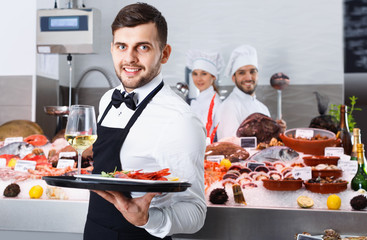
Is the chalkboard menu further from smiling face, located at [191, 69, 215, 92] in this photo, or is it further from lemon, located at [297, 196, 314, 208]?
lemon, located at [297, 196, 314, 208]

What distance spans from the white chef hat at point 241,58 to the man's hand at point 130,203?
349cm

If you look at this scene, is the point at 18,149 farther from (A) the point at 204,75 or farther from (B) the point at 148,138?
(A) the point at 204,75

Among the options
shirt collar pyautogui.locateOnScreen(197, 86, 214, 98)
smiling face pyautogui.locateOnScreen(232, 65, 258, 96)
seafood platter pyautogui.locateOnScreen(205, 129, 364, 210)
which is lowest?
seafood platter pyautogui.locateOnScreen(205, 129, 364, 210)

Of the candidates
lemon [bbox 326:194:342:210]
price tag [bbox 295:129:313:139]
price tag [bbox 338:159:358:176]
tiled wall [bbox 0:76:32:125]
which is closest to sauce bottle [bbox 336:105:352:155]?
price tag [bbox 295:129:313:139]

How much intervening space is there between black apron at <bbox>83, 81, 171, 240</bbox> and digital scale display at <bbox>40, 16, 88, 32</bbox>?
2.83 m

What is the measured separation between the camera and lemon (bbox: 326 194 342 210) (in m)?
1.92

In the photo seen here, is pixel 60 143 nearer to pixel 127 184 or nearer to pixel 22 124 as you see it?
pixel 22 124

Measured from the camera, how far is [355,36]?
183 inches

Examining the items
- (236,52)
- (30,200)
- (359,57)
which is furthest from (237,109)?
(30,200)

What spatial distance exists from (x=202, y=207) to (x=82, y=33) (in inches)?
124

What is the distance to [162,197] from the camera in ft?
4.57

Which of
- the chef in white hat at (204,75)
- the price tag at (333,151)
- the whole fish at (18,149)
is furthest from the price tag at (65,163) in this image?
the chef in white hat at (204,75)

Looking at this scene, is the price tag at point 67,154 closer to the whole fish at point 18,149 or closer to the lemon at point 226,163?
the whole fish at point 18,149

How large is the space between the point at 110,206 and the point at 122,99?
36 cm
